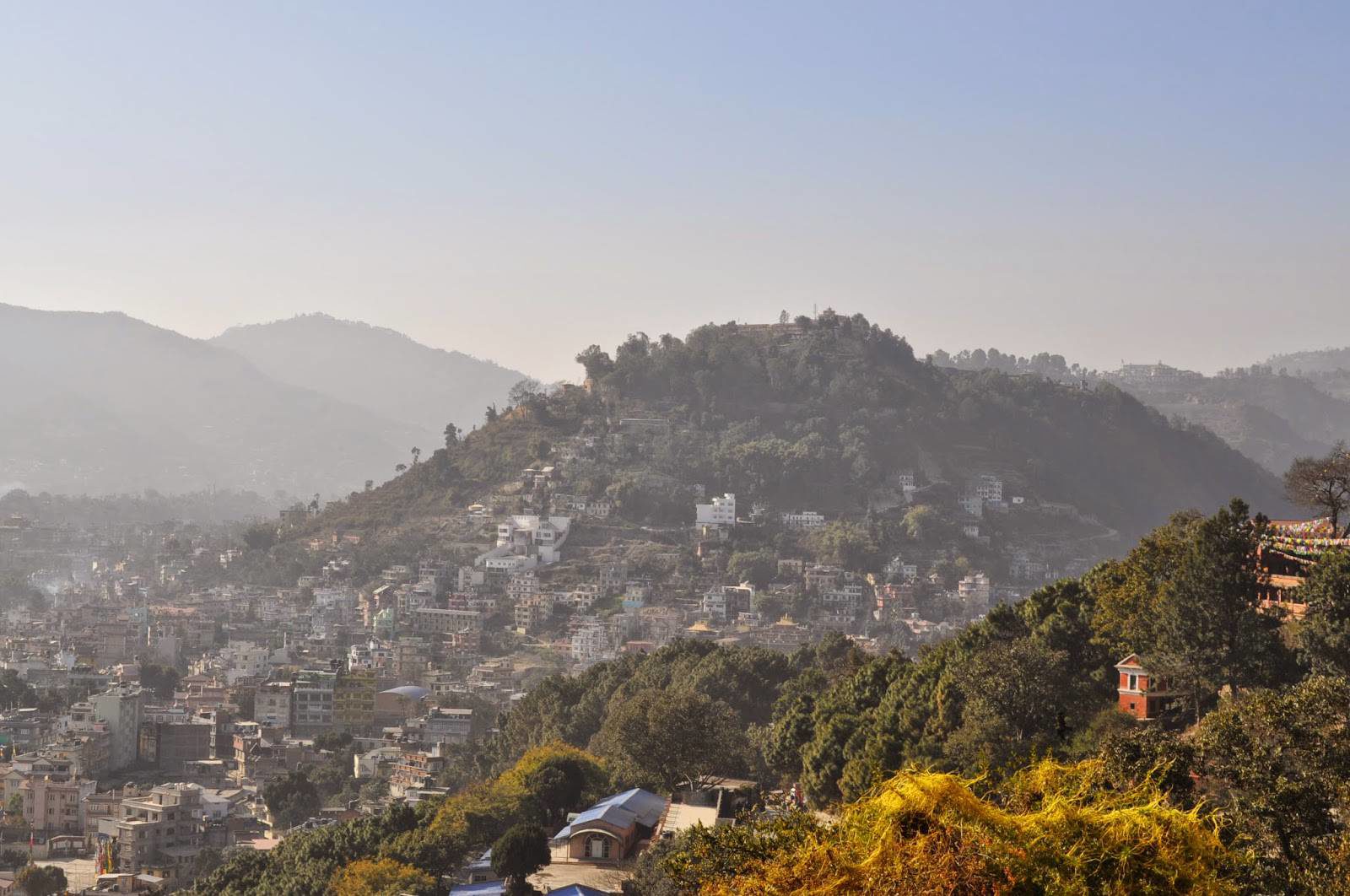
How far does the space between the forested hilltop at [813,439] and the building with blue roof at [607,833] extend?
4570 centimetres

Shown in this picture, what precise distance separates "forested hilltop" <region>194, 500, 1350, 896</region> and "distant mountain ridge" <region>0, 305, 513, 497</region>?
13160 cm

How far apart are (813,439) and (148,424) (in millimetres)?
120486

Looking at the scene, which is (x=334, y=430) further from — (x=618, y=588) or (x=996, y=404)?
(x=618, y=588)

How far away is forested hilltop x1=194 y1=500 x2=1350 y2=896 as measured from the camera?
6.97 m

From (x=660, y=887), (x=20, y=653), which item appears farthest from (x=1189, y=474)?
(x=660, y=887)

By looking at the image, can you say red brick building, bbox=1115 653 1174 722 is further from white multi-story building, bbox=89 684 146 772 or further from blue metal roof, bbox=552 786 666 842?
white multi-story building, bbox=89 684 146 772

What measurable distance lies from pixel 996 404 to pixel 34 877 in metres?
61.8

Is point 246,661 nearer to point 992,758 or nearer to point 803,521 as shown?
point 803,521

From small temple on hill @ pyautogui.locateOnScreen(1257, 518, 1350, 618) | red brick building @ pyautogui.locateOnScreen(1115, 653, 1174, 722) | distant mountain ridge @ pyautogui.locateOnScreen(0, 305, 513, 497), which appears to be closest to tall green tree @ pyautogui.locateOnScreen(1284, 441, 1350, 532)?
small temple on hill @ pyautogui.locateOnScreen(1257, 518, 1350, 618)

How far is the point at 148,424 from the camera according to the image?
573ft

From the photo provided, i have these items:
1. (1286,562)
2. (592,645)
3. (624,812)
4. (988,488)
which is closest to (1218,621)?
(1286,562)

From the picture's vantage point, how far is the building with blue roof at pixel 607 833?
18.4 metres

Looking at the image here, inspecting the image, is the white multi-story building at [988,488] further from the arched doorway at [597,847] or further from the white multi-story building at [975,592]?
the arched doorway at [597,847]

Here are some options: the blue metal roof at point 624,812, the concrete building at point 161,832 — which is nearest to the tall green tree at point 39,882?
the concrete building at point 161,832
